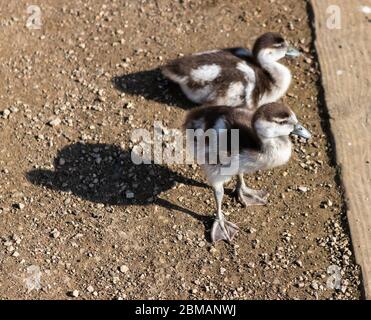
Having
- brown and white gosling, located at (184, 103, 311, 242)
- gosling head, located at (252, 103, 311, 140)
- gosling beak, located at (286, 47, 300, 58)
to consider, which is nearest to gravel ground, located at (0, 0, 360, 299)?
gosling beak, located at (286, 47, 300, 58)

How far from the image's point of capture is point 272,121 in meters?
4.82

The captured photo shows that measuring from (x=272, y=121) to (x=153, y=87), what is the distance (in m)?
1.80

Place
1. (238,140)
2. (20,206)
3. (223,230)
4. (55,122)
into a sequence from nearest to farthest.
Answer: (238,140) < (223,230) < (20,206) < (55,122)

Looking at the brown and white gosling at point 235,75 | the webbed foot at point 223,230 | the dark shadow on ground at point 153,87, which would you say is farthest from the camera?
the dark shadow on ground at point 153,87

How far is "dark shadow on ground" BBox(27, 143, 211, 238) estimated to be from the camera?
18.2 feet

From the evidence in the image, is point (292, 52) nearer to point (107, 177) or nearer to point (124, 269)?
point (107, 177)

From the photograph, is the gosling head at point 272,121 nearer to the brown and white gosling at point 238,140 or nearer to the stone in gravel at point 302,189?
the brown and white gosling at point 238,140

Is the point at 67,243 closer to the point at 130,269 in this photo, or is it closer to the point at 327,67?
the point at 130,269

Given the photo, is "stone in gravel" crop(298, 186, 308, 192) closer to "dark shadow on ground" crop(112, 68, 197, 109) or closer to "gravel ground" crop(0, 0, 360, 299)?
"gravel ground" crop(0, 0, 360, 299)

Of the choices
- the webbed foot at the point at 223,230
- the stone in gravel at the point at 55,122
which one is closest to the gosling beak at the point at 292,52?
the webbed foot at the point at 223,230

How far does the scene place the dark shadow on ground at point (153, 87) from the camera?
245 inches

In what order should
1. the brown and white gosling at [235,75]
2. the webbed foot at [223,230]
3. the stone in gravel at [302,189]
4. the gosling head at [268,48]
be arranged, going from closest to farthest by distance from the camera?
the webbed foot at [223,230], the stone in gravel at [302,189], the brown and white gosling at [235,75], the gosling head at [268,48]

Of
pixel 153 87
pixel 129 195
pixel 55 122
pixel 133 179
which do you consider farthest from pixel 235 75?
pixel 55 122
